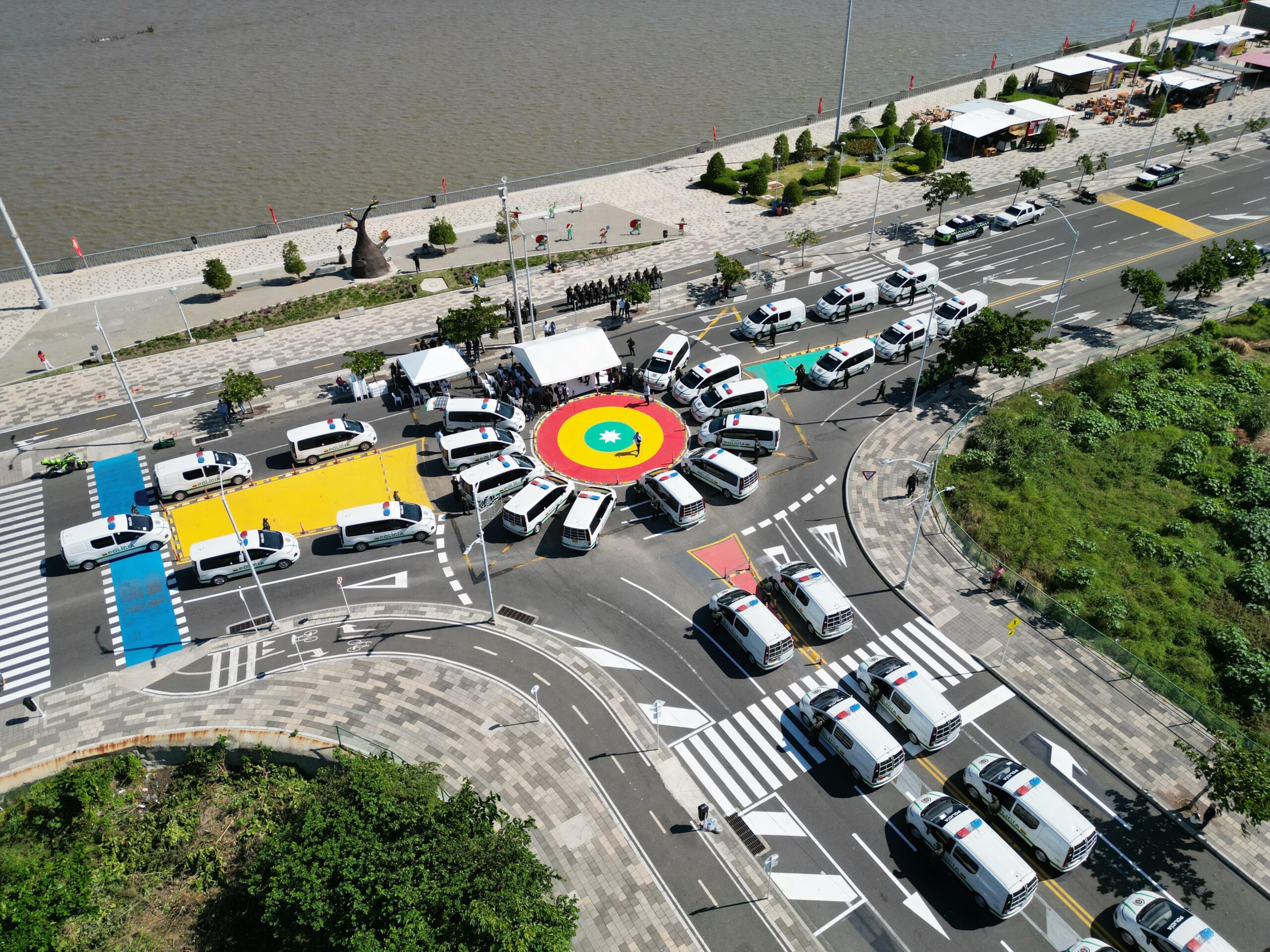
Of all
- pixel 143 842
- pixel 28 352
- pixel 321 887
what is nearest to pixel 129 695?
pixel 143 842

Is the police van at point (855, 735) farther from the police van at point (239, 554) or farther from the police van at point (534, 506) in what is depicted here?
the police van at point (239, 554)

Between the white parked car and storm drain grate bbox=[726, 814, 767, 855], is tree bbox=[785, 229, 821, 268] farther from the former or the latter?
storm drain grate bbox=[726, 814, 767, 855]

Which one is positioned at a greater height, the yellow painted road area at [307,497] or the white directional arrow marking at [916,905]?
the yellow painted road area at [307,497]

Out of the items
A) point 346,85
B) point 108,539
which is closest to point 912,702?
point 108,539

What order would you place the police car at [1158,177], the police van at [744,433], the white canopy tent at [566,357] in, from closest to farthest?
the police van at [744,433]
the white canopy tent at [566,357]
the police car at [1158,177]

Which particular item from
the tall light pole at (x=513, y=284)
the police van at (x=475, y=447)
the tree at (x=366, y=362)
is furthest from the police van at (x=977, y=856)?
the tree at (x=366, y=362)

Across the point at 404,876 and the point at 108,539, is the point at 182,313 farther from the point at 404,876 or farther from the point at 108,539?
the point at 404,876

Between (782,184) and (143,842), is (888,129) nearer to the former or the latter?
(782,184)

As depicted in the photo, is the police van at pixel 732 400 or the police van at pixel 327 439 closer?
the police van at pixel 327 439
